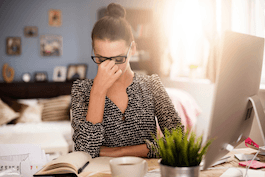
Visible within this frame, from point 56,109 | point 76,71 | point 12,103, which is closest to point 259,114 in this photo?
point 56,109

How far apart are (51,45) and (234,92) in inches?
150

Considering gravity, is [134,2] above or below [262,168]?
above

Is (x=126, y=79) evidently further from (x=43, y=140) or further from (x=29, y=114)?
(x=29, y=114)

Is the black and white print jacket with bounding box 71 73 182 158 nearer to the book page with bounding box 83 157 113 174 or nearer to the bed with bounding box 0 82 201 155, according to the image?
the book page with bounding box 83 157 113 174

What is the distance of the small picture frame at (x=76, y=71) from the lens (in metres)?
4.19

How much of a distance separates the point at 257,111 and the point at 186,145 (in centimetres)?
34

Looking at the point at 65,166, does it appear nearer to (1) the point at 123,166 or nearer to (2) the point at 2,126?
(1) the point at 123,166

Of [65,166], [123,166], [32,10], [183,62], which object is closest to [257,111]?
[123,166]

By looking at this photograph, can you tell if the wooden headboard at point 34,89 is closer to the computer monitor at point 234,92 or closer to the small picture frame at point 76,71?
the small picture frame at point 76,71

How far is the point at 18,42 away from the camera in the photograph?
402 centimetres

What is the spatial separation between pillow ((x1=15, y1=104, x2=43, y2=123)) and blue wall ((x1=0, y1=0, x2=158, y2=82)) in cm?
94

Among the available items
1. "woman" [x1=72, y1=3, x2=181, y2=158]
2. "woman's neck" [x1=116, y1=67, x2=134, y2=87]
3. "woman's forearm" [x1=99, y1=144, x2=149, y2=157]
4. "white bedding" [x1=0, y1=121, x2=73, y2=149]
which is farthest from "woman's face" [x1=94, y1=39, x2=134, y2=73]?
"white bedding" [x1=0, y1=121, x2=73, y2=149]

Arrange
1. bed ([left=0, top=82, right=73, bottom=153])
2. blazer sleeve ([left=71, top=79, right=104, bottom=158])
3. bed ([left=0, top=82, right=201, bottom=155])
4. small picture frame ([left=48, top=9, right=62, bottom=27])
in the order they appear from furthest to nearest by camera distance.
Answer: small picture frame ([left=48, top=9, right=62, bottom=27])
bed ([left=0, top=82, right=73, bottom=153])
bed ([left=0, top=82, right=201, bottom=155])
blazer sleeve ([left=71, top=79, right=104, bottom=158])

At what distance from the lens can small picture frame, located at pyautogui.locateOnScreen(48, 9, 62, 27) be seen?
4.10 metres
